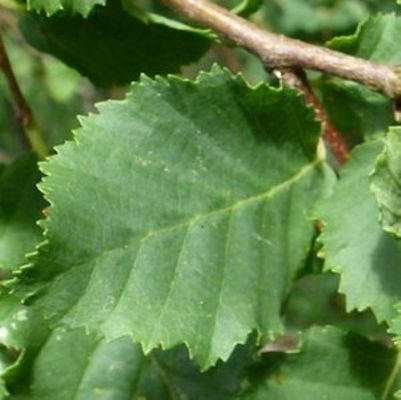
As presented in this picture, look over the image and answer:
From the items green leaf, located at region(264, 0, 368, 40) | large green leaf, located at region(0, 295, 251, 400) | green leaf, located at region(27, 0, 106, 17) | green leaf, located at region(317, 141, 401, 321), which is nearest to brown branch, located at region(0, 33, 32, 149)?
green leaf, located at region(27, 0, 106, 17)

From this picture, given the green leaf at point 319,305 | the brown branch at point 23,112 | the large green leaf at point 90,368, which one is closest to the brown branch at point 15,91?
the brown branch at point 23,112

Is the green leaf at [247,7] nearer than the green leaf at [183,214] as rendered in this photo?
No

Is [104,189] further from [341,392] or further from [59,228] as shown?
[341,392]

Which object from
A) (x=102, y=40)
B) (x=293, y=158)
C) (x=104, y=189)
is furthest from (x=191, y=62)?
(x=104, y=189)

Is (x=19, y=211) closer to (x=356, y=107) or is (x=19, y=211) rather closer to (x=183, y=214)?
(x=183, y=214)

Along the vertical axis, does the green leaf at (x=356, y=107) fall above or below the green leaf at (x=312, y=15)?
below

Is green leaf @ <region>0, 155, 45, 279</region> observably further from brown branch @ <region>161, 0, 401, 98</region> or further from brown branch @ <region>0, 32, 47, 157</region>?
brown branch @ <region>161, 0, 401, 98</region>

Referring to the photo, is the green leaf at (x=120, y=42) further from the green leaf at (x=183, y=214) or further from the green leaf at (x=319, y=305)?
the green leaf at (x=319, y=305)
